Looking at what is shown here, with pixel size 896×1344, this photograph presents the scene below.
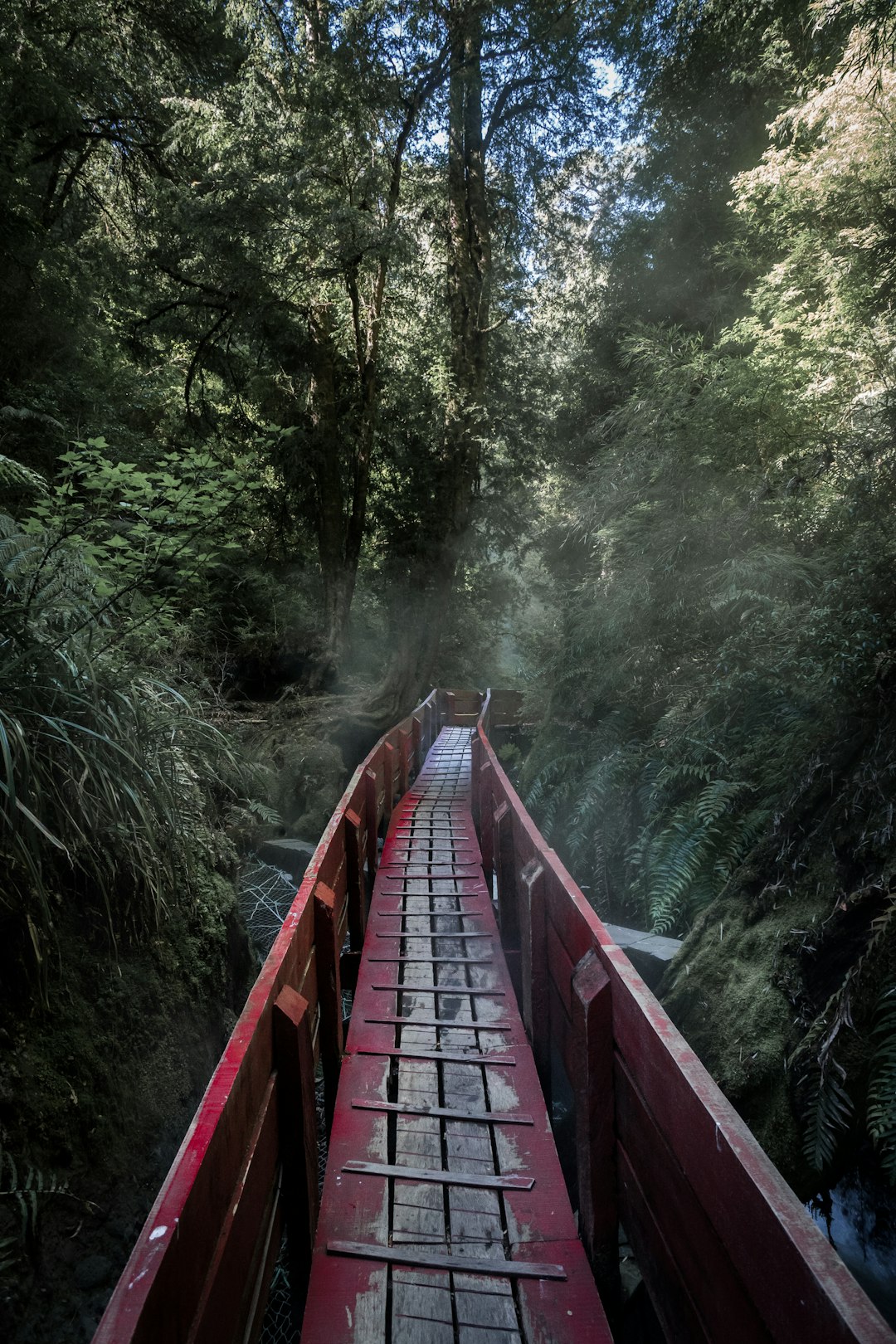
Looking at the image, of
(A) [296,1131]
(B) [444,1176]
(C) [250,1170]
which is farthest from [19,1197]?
(B) [444,1176]

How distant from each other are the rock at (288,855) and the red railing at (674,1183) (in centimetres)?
474

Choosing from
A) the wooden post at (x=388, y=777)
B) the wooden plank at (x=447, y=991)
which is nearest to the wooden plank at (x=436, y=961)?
the wooden plank at (x=447, y=991)

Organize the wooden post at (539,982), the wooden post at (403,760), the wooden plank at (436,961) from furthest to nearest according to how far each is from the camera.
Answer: the wooden post at (403,760), the wooden plank at (436,961), the wooden post at (539,982)

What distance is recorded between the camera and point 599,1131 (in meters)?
2.51

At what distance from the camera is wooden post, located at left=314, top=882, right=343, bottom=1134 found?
339cm

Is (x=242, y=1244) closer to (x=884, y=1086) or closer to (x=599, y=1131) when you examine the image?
(x=599, y=1131)

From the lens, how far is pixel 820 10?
490cm

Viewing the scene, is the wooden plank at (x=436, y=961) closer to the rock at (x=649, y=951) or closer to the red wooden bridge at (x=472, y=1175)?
the red wooden bridge at (x=472, y=1175)

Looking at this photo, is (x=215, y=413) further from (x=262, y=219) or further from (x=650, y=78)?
(x=650, y=78)

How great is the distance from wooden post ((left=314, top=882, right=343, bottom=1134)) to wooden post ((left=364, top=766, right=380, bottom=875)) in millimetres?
2422

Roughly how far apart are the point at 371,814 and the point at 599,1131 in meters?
3.96

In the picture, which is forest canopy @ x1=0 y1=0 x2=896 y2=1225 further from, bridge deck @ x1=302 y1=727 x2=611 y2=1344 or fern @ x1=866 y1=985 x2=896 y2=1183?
bridge deck @ x1=302 y1=727 x2=611 y2=1344

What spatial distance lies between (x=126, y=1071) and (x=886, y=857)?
3.47 m

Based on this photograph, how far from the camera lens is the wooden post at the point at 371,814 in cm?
611
